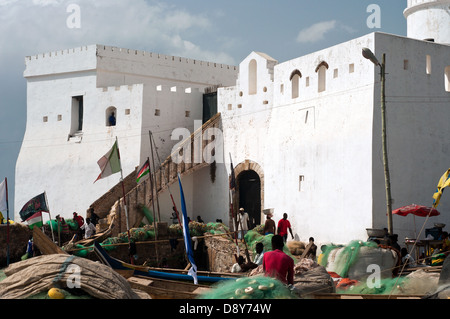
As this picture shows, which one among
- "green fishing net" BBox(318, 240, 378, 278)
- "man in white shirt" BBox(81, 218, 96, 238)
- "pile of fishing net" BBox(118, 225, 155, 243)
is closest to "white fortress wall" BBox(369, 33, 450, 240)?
"green fishing net" BBox(318, 240, 378, 278)

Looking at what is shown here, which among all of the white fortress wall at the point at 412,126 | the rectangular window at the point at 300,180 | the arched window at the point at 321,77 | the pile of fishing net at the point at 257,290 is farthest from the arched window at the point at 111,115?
the pile of fishing net at the point at 257,290

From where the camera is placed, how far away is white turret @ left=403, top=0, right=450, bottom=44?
22953mm

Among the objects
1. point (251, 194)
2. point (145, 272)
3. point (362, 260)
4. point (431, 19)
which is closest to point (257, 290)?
point (145, 272)

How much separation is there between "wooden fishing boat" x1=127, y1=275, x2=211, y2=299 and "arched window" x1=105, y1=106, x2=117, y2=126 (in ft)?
49.7

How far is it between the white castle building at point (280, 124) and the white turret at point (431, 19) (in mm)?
33

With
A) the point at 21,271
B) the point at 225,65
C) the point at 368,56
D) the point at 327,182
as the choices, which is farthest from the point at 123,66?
the point at 21,271

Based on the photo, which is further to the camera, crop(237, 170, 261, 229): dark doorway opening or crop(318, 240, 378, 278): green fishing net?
crop(237, 170, 261, 229): dark doorway opening

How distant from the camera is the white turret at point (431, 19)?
23.0 meters

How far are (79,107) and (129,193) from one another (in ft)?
21.6

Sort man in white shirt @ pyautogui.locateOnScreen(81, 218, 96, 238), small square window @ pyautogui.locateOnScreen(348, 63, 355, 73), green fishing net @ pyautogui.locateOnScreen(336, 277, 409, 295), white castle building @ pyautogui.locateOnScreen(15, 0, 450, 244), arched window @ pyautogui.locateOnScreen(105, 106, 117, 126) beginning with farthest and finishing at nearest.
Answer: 1. arched window @ pyautogui.locateOnScreen(105, 106, 117, 126)
2. man in white shirt @ pyautogui.locateOnScreen(81, 218, 96, 238)
3. small square window @ pyautogui.locateOnScreen(348, 63, 355, 73)
4. white castle building @ pyautogui.locateOnScreen(15, 0, 450, 244)
5. green fishing net @ pyautogui.locateOnScreen(336, 277, 409, 295)

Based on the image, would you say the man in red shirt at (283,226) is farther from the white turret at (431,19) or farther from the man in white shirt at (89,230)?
the white turret at (431,19)

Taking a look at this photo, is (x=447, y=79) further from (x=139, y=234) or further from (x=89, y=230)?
(x=89, y=230)

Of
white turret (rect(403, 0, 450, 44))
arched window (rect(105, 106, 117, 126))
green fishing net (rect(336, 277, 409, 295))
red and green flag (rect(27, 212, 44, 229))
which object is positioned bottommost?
green fishing net (rect(336, 277, 409, 295))

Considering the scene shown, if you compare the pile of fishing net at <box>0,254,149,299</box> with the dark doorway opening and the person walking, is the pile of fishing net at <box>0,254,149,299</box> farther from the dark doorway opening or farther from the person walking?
the dark doorway opening
